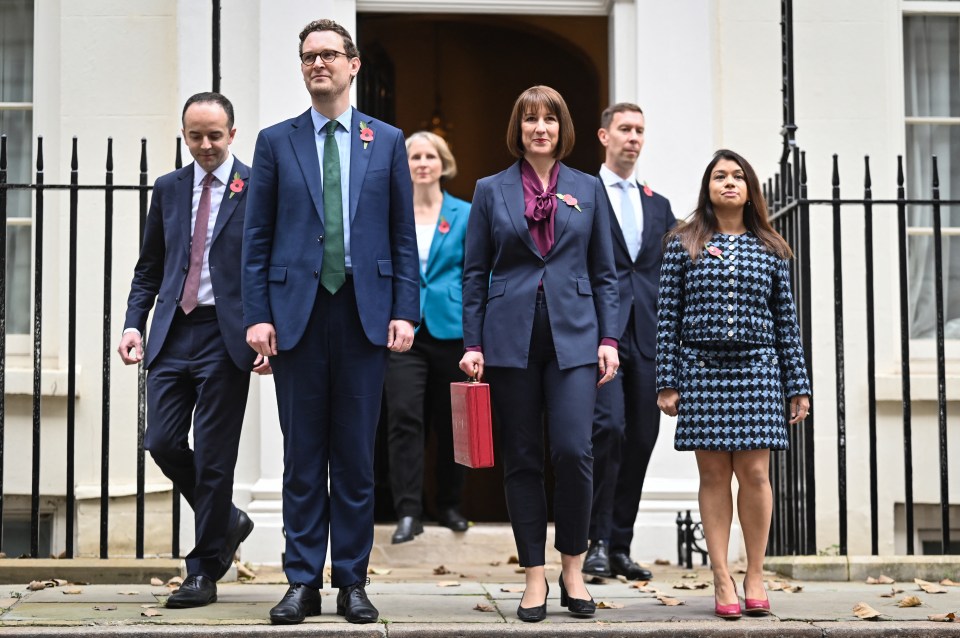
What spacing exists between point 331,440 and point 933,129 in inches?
186

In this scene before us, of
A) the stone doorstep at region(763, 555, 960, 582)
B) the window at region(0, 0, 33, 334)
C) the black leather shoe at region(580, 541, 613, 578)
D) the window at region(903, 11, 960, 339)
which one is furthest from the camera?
the window at region(903, 11, 960, 339)

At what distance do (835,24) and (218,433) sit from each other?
4.47 m

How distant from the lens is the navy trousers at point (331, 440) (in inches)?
201

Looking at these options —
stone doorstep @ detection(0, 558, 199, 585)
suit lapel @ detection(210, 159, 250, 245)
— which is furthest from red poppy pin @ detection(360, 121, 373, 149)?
stone doorstep @ detection(0, 558, 199, 585)

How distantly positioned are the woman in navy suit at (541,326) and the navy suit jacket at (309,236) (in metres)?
0.35

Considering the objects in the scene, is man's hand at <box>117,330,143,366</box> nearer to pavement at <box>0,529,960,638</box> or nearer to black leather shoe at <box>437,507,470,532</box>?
pavement at <box>0,529,960,638</box>

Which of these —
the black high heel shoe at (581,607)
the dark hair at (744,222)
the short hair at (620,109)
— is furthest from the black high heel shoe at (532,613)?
the short hair at (620,109)

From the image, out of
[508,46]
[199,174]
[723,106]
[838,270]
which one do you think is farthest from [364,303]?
[508,46]

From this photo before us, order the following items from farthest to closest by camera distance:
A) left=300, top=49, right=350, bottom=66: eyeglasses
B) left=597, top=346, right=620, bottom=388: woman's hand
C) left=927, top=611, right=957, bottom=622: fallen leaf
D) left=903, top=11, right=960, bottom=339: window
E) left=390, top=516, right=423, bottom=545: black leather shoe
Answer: left=903, top=11, right=960, bottom=339: window, left=390, top=516, right=423, bottom=545: black leather shoe, left=597, top=346, right=620, bottom=388: woman's hand, left=927, top=611, right=957, bottom=622: fallen leaf, left=300, top=49, right=350, bottom=66: eyeglasses

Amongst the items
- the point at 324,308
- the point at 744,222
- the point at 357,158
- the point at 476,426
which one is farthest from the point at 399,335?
the point at 744,222

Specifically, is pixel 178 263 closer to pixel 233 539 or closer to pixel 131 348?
pixel 131 348

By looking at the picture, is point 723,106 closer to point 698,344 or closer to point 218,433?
point 698,344

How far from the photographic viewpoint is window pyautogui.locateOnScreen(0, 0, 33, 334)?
25.8 ft

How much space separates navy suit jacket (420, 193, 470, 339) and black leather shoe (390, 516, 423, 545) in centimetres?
98
